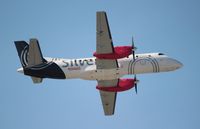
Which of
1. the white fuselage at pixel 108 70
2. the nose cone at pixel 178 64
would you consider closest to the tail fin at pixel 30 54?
the white fuselage at pixel 108 70

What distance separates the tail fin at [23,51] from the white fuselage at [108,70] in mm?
2591

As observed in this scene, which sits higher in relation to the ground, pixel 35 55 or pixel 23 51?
pixel 23 51

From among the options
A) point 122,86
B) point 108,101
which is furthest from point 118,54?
point 108,101

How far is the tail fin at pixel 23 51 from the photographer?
50.2m

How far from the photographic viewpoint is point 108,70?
5016 centimetres

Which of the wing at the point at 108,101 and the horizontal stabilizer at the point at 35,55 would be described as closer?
the horizontal stabilizer at the point at 35,55

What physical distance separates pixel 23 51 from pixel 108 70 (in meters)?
10.3

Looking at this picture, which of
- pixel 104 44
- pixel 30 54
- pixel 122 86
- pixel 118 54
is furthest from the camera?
pixel 122 86

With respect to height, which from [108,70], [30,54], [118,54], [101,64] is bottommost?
[108,70]

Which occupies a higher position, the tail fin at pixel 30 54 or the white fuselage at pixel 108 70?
the tail fin at pixel 30 54

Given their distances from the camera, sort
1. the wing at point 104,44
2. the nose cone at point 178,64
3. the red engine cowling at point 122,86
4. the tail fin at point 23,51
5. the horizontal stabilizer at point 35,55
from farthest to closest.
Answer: the red engine cowling at point 122,86 → the nose cone at point 178,64 → the tail fin at point 23,51 → the horizontal stabilizer at point 35,55 → the wing at point 104,44

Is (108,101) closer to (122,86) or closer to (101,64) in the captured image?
(122,86)

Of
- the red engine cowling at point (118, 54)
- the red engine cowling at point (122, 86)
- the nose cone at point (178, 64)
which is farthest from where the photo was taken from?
the red engine cowling at point (122, 86)

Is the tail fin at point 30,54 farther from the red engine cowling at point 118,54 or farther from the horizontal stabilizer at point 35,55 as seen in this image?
the red engine cowling at point 118,54
